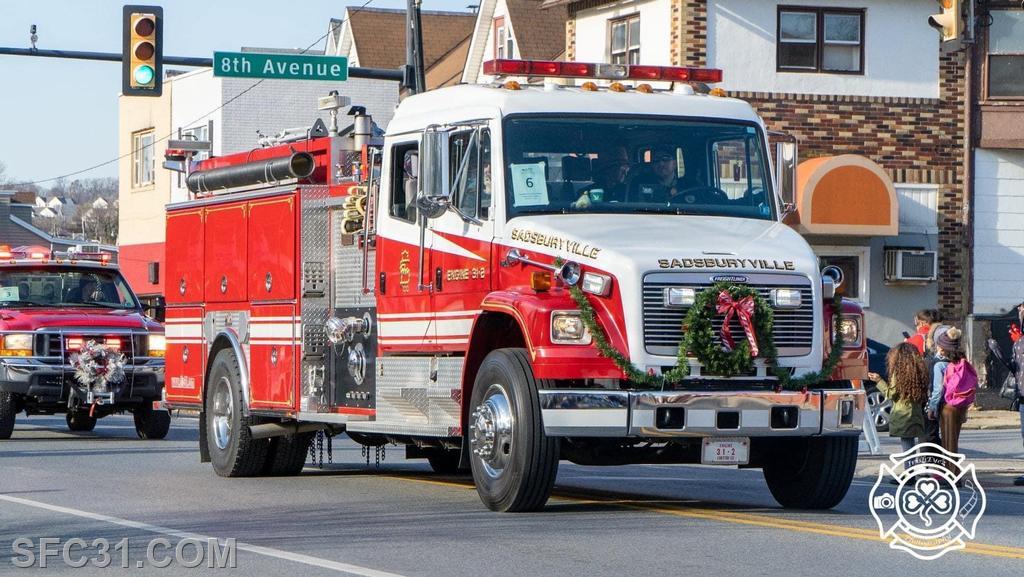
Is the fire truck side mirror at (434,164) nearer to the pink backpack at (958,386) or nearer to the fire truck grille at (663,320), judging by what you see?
the fire truck grille at (663,320)

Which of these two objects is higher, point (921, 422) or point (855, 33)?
point (855, 33)

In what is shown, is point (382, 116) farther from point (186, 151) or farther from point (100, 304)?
point (186, 151)

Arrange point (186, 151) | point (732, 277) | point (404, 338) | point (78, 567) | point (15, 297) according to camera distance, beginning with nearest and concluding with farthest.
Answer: point (78, 567) → point (732, 277) → point (404, 338) → point (186, 151) → point (15, 297)

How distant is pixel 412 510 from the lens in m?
12.6

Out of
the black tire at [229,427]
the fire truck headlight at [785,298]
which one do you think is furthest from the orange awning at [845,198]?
the fire truck headlight at [785,298]

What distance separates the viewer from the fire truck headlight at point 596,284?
1138cm

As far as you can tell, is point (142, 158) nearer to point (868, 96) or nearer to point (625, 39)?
point (625, 39)

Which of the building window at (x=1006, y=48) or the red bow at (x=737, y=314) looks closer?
the red bow at (x=737, y=314)

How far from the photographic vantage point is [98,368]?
21891 millimetres

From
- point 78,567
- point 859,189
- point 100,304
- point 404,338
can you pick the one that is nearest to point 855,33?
point 859,189

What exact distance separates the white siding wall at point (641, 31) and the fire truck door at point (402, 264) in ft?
51.3

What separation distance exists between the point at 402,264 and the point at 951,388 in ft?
18.9

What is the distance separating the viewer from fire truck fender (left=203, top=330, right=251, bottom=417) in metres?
15.8

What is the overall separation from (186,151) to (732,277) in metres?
8.24
